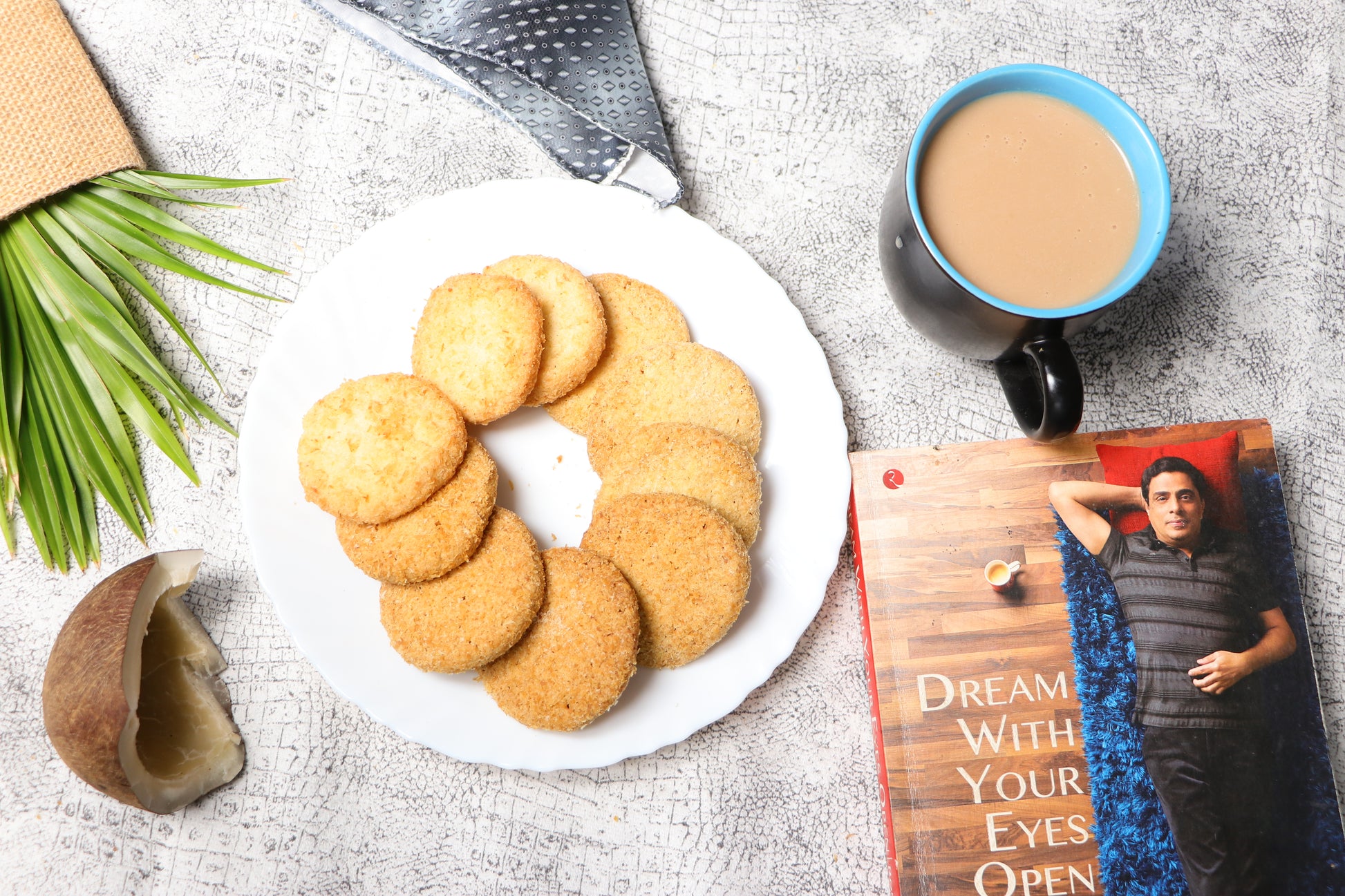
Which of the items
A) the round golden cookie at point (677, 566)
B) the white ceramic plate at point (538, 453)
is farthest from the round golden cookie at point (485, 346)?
the round golden cookie at point (677, 566)

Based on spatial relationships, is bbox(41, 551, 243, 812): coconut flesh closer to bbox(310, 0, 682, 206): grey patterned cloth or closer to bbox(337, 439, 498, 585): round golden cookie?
bbox(337, 439, 498, 585): round golden cookie

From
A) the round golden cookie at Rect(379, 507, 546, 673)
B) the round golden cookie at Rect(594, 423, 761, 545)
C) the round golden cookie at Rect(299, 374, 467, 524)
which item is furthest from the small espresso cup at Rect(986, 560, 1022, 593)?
the round golden cookie at Rect(299, 374, 467, 524)

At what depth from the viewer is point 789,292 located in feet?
4.77

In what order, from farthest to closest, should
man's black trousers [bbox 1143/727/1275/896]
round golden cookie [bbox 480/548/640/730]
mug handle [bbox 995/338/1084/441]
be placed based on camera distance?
man's black trousers [bbox 1143/727/1275/896] → round golden cookie [bbox 480/548/640/730] → mug handle [bbox 995/338/1084/441]

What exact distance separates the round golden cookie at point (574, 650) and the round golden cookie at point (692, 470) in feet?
0.42

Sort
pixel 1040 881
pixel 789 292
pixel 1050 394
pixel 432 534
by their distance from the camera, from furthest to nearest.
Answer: pixel 789 292
pixel 1040 881
pixel 432 534
pixel 1050 394

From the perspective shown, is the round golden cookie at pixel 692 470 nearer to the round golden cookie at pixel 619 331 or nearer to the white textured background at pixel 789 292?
the round golden cookie at pixel 619 331

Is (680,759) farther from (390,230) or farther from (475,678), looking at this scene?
(390,230)

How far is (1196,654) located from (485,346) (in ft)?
3.86

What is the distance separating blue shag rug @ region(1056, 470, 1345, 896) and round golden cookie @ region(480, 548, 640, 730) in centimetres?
71

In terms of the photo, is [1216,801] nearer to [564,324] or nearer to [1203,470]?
[1203,470]

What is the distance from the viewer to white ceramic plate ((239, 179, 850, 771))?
126cm

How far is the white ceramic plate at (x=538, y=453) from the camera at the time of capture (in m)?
1.26

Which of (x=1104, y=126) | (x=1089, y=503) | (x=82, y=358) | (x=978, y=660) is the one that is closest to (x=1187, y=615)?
(x=1089, y=503)
